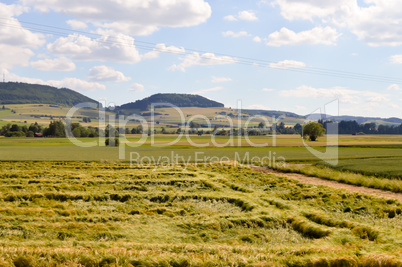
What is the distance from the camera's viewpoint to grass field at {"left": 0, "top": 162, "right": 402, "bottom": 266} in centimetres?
843

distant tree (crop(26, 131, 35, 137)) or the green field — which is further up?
distant tree (crop(26, 131, 35, 137))

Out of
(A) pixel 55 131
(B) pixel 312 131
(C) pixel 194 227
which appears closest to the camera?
(C) pixel 194 227

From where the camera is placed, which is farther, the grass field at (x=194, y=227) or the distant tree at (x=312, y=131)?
the distant tree at (x=312, y=131)

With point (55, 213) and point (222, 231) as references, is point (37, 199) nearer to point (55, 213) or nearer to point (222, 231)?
point (55, 213)

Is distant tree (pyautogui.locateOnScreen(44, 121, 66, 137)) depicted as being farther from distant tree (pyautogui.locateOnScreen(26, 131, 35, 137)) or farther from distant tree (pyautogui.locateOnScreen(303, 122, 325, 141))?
distant tree (pyautogui.locateOnScreen(303, 122, 325, 141))

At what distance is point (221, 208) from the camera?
15.5 metres

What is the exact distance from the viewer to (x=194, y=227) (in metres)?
12.0

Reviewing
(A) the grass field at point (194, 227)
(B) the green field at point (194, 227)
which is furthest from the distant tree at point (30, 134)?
(A) the grass field at point (194, 227)

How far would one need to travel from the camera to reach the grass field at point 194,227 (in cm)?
843

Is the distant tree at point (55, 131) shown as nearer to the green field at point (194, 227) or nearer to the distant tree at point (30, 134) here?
the distant tree at point (30, 134)

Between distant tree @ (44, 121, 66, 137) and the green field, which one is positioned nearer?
the green field

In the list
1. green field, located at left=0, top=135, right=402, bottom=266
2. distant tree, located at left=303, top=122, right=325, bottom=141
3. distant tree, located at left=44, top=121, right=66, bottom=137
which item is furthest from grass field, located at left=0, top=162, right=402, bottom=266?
distant tree, located at left=44, top=121, right=66, bottom=137

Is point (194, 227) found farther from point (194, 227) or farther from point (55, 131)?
point (55, 131)

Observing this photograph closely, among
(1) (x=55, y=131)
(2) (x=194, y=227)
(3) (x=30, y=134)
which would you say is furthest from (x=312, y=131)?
(3) (x=30, y=134)
